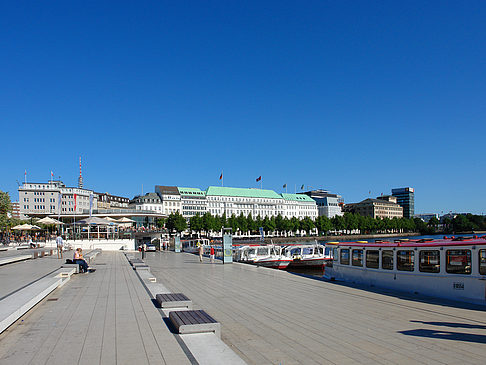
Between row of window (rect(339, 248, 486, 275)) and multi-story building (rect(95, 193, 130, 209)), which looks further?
multi-story building (rect(95, 193, 130, 209))

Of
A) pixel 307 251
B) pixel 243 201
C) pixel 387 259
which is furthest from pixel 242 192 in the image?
pixel 387 259

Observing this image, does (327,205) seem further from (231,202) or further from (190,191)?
(190,191)

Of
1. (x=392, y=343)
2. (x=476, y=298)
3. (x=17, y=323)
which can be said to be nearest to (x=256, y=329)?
(x=392, y=343)

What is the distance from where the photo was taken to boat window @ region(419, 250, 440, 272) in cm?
1608

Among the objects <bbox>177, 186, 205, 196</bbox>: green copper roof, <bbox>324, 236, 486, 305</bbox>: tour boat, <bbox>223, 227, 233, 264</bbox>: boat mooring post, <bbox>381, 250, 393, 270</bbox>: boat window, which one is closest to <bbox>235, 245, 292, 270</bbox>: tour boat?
<bbox>223, 227, 233, 264</bbox>: boat mooring post

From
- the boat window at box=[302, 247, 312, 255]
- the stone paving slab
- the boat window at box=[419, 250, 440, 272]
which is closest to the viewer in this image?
the stone paving slab

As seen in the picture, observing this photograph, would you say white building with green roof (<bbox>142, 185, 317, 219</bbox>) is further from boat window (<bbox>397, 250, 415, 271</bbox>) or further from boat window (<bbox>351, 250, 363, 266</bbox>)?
boat window (<bbox>397, 250, 415, 271</bbox>)

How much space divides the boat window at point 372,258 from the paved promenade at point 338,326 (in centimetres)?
333

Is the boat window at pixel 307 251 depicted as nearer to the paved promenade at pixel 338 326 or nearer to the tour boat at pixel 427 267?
the tour boat at pixel 427 267

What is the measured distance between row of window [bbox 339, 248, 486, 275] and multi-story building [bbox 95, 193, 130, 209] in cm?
15002

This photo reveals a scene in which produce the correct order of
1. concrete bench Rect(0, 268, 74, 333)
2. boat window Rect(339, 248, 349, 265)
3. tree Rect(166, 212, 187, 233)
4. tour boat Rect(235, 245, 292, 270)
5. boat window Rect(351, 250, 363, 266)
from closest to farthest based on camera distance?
concrete bench Rect(0, 268, 74, 333) → boat window Rect(351, 250, 363, 266) → boat window Rect(339, 248, 349, 265) → tour boat Rect(235, 245, 292, 270) → tree Rect(166, 212, 187, 233)

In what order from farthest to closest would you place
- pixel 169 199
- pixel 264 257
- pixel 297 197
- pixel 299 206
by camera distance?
pixel 297 197 → pixel 299 206 → pixel 169 199 → pixel 264 257

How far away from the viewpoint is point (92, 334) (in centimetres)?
842

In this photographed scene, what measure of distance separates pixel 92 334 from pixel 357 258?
51.0 feet
